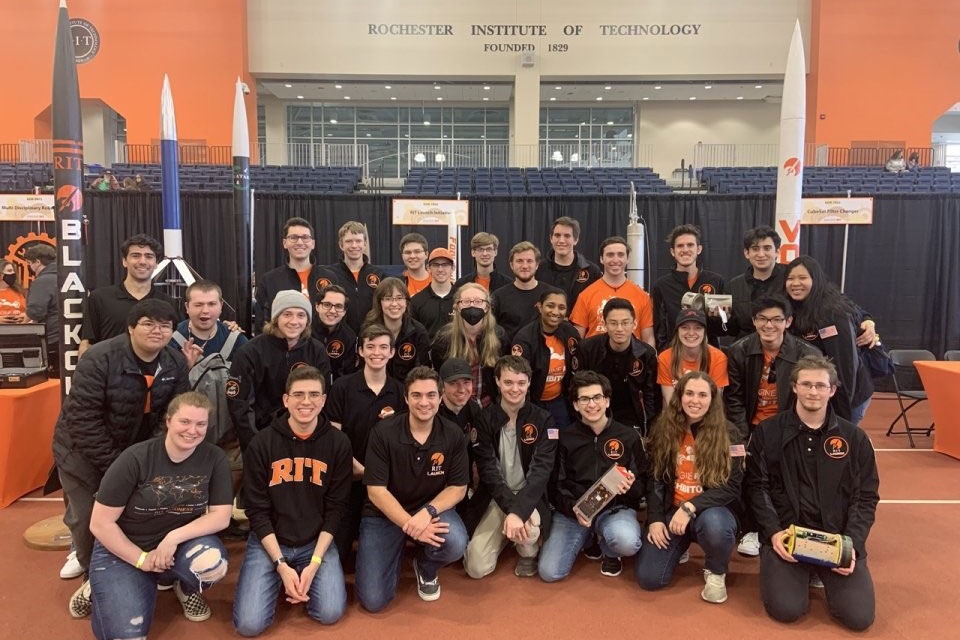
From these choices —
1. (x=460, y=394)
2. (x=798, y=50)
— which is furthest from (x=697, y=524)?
(x=798, y=50)

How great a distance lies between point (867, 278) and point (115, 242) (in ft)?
42.1

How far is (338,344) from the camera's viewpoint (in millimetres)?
3949

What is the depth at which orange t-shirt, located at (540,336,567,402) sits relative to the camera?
3.86 meters

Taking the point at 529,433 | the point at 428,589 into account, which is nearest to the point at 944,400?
the point at 529,433

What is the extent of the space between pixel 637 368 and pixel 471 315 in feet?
3.71

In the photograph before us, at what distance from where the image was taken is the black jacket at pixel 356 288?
4.57 metres

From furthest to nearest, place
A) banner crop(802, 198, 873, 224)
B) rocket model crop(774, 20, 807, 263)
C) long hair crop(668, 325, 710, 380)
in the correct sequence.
→ banner crop(802, 198, 873, 224) < rocket model crop(774, 20, 807, 263) < long hair crop(668, 325, 710, 380)

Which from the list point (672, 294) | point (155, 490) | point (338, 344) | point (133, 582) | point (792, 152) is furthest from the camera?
point (792, 152)

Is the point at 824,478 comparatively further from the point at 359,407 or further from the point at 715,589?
the point at 359,407

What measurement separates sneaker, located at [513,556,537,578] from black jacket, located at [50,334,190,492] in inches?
85.1

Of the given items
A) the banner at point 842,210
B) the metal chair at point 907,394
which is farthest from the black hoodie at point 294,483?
the banner at point 842,210

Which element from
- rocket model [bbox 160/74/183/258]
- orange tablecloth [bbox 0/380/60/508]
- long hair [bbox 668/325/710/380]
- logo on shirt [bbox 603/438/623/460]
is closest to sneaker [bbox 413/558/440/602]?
logo on shirt [bbox 603/438/623/460]

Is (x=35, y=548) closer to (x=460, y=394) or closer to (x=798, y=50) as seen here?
(x=460, y=394)

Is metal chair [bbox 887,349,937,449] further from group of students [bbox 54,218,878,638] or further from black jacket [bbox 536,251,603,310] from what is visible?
black jacket [bbox 536,251,603,310]
